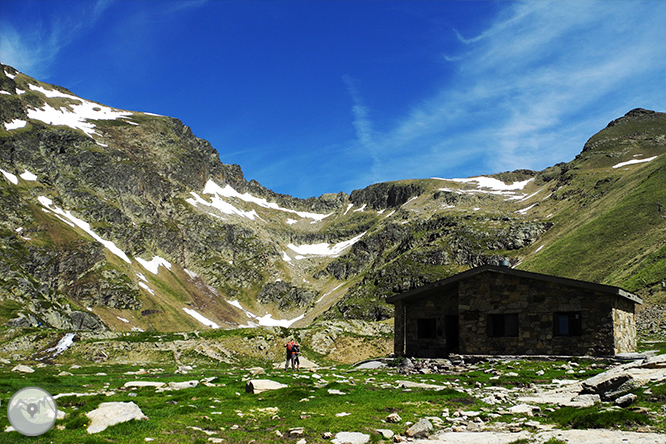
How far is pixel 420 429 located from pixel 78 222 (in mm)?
189658

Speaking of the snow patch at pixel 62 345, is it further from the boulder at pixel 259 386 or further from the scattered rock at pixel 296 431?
the scattered rock at pixel 296 431

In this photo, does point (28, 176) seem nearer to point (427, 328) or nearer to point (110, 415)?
point (427, 328)

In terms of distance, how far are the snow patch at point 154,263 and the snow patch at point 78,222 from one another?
7957 millimetres

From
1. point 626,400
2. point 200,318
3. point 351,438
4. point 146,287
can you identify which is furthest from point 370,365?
point 146,287

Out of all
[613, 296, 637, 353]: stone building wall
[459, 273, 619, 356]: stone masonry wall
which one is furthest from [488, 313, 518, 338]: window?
[613, 296, 637, 353]: stone building wall

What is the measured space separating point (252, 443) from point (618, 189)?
599 ft

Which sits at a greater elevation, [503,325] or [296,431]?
[503,325]

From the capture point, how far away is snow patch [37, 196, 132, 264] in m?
166

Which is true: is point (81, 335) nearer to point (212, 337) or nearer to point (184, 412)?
point (212, 337)

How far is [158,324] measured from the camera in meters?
150

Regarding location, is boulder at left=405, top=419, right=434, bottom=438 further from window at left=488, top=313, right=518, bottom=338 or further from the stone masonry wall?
window at left=488, top=313, right=518, bottom=338

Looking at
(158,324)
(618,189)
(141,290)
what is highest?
(618,189)

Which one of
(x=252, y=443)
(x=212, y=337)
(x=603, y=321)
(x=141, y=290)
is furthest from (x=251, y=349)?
(x=141, y=290)

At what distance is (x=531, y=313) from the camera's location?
3306 centimetres
